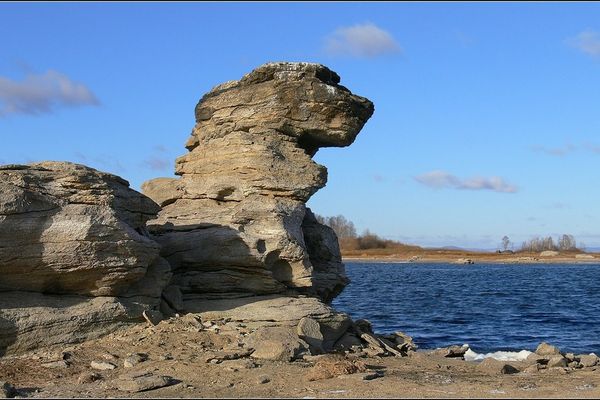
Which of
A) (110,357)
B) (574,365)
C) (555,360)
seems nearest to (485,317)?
(574,365)

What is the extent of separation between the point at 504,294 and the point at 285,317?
48.9 meters

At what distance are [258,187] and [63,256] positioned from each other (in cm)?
844

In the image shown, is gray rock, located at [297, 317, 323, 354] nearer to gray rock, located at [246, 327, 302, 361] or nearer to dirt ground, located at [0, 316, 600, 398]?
gray rock, located at [246, 327, 302, 361]

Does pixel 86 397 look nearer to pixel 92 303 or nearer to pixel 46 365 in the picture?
pixel 46 365

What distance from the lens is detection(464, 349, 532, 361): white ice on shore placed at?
29.5 m

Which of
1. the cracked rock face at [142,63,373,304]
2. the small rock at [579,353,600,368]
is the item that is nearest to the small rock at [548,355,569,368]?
the small rock at [579,353,600,368]

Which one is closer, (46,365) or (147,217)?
(46,365)

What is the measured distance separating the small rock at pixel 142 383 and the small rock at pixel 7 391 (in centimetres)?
227

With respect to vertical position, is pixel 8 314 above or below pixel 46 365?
above

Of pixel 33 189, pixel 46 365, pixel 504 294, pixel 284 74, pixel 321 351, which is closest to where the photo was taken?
pixel 46 365

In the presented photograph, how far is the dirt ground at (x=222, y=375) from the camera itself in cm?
1719

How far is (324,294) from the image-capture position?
29984mm

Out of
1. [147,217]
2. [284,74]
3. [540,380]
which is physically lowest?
[540,380]

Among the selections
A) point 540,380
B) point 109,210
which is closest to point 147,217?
point 109,210
